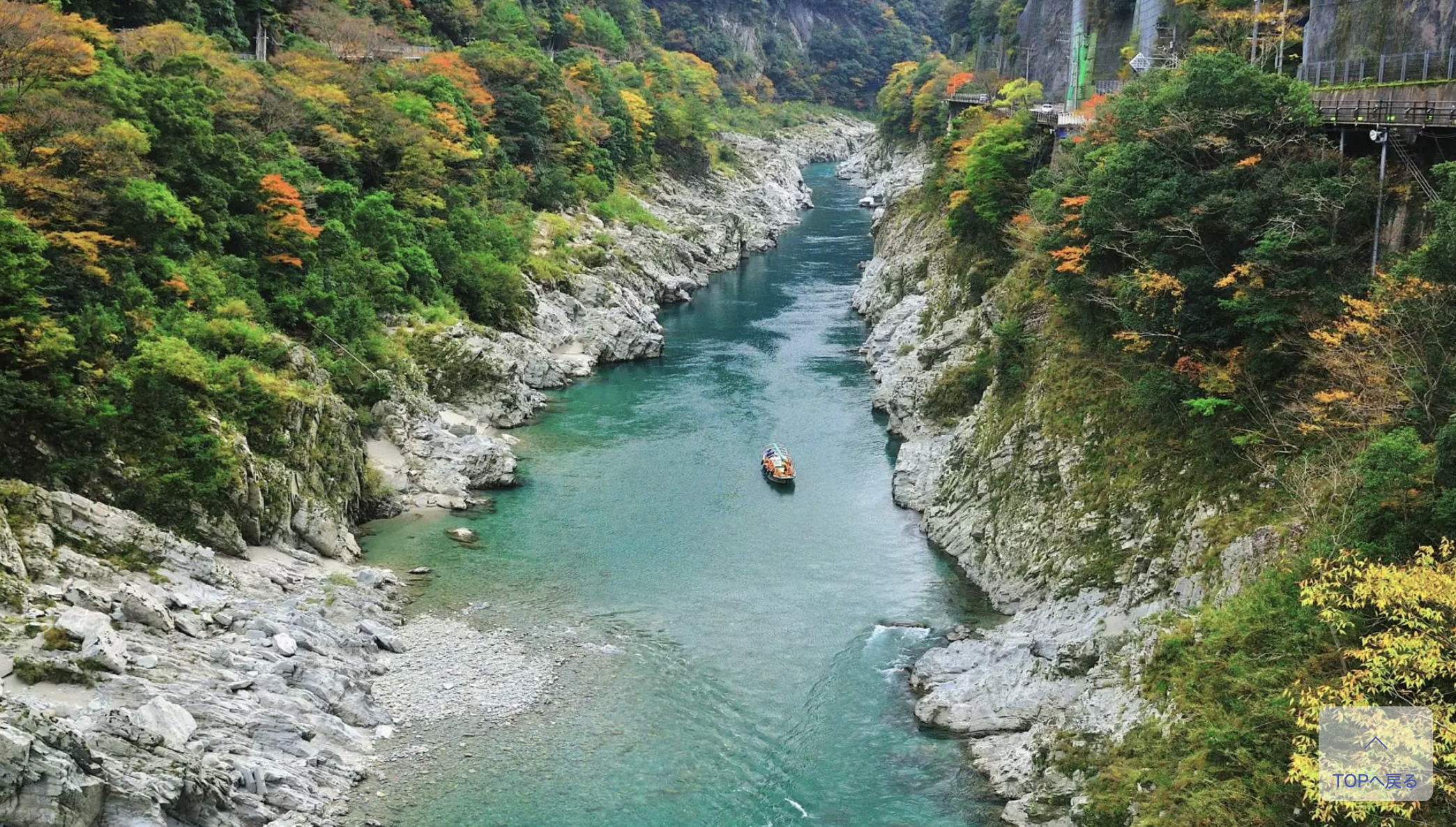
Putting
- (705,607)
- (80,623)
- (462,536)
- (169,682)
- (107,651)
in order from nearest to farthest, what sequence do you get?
1. (107,651)
2. (80,623)
3. (169,682)
4. (705,607)
5. (462,536)

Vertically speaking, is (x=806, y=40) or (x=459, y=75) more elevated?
(x=806, y=40)

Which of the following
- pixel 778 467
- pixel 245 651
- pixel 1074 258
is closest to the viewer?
pixel 245 651

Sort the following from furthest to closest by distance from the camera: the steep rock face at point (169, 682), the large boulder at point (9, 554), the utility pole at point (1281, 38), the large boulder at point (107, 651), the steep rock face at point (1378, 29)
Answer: the utility pole at point (1281, 38)
the steep rock face at point (1378, 29)
the large boulder at point (9, 554)
the large boulder at point (107, 651)
the steep rock face at point (169, 682)

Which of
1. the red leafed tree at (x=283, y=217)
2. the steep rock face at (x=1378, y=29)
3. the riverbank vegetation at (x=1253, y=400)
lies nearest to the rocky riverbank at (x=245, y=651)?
the red leafed tree at (x=283, y=217)

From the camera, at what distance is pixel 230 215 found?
1430 inches

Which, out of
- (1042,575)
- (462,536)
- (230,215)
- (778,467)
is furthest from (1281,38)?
(230,215)

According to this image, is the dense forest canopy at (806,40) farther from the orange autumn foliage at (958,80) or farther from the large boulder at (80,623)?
the large boulder at (80,623)

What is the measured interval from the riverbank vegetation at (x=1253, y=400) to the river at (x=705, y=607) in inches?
188

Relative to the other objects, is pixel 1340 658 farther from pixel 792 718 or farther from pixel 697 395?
pixel 697 395

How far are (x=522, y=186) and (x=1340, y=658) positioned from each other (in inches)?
2032

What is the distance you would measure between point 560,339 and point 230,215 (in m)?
18.1

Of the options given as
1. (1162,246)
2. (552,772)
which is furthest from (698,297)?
(552,772)

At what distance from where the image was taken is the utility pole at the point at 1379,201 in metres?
23.0

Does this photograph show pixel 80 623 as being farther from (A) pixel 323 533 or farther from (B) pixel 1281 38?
(B) pixel 1281 38
